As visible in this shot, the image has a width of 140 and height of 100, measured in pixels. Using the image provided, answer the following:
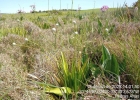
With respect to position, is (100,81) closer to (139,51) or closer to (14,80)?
(139,51)

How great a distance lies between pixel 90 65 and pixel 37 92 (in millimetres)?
415

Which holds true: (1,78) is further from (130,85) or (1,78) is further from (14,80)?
(130,85)

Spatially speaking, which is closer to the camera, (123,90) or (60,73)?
(123,90)

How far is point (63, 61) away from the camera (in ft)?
4.59

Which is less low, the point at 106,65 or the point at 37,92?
the point at 106,65

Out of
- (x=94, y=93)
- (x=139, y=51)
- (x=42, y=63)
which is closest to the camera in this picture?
(x=94, y=93)

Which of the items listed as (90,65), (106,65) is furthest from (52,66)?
(106,65)

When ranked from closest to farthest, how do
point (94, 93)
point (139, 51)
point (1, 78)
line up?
point (94, 93)
point (139, 51)
point (1, 78)

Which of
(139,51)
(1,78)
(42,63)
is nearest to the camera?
(139,51)

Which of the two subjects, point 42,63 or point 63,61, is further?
point 42,63

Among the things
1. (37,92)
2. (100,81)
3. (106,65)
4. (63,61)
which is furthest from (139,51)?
(37,92)

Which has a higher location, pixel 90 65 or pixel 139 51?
pixel 139 51

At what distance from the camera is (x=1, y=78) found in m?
1.38

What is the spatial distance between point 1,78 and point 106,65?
2.26 ft
